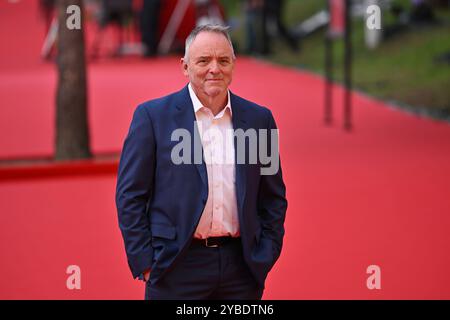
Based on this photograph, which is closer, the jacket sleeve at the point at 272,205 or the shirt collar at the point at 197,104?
the shirt collar at the point at 197,104

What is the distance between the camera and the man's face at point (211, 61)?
11.6ft

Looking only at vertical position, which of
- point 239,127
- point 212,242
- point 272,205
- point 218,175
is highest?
point 239,127

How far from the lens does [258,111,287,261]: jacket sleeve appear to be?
148 inches

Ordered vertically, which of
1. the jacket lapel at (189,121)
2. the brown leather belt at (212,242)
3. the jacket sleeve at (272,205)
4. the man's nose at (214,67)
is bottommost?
the brown leather belt at (212,242)

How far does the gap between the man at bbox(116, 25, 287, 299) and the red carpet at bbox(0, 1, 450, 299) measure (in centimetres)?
229

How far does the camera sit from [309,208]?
8.12 m

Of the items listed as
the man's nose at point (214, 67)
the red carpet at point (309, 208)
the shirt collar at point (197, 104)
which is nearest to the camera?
the man's nose at point (214, 67)

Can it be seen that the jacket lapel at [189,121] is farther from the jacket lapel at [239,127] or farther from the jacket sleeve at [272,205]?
the jacket sleeve at [272,205]

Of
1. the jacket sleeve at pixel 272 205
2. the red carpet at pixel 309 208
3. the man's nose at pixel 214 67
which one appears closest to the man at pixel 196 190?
the man's nose at pixel 214 67

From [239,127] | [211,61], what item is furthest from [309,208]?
[211,61]

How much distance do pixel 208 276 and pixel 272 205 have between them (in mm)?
418

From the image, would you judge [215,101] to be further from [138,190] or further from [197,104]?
[138,190]

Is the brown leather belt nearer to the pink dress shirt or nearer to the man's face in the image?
the pink dress shirt

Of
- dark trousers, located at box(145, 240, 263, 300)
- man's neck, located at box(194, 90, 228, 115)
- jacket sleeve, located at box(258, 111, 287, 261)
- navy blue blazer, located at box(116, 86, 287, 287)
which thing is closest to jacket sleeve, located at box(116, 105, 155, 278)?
navy blue blazer, located at box(116, 86, 287, 287)
